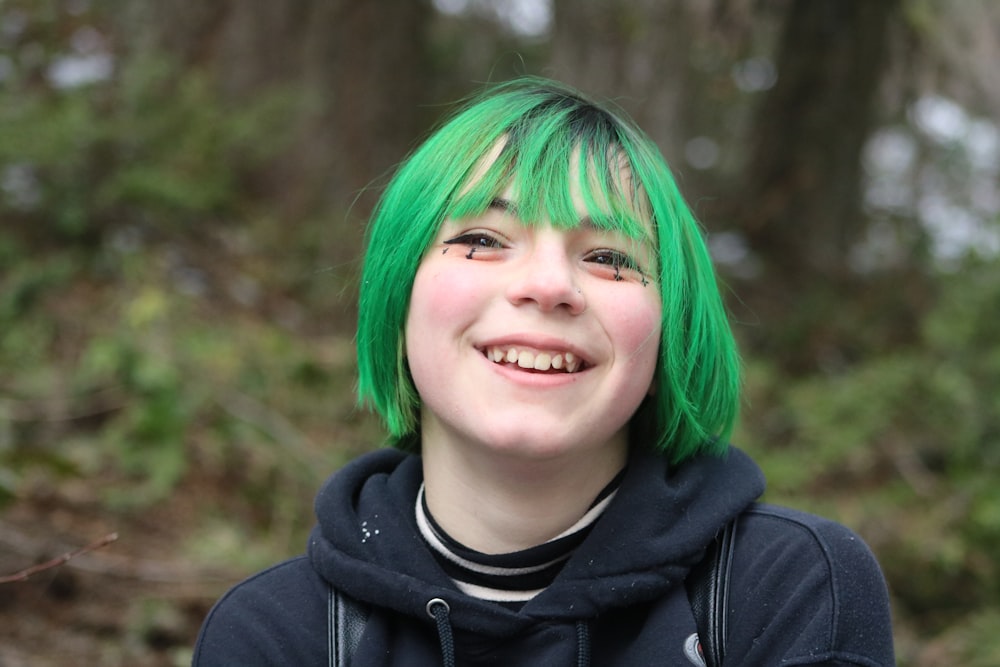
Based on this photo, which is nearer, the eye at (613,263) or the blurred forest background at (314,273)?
the eye at (613,263)

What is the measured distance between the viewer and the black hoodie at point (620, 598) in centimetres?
162

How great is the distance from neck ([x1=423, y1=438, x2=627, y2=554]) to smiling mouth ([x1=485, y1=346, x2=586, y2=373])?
0.52ft

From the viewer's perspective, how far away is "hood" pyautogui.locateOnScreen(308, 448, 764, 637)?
5.48 ft

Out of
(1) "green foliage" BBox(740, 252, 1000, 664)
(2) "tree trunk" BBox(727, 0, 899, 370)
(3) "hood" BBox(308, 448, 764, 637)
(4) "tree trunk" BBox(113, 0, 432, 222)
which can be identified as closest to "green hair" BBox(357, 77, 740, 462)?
(3) "hood" BBox(308, 448, 764, 637)

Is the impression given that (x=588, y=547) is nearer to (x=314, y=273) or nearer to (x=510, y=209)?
(x=510, y=209)

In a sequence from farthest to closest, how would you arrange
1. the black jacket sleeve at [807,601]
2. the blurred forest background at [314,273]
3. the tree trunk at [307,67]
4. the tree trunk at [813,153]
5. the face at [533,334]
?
the tree trunk at [813,153] → the tree trunk at [307,67] → the blurred forest background at [314,273] → the face at [533,334] → the black jacket sleeve at [807,601]

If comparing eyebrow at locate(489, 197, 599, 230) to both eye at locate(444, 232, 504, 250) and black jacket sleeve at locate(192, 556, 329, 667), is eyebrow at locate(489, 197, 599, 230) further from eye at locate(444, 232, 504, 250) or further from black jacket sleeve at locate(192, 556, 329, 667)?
black jacket sleeve at locate(192, 556, 329, 667)

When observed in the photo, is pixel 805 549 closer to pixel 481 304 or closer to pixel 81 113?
pixel 481 304

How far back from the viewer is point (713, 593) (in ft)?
5.61

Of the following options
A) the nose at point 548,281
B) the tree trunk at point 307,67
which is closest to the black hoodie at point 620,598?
the nose at point 548,281

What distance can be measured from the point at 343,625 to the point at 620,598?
1.56 ft

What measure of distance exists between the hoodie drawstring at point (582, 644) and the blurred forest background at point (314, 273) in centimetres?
122

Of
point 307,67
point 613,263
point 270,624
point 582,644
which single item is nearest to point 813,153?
point 307,67

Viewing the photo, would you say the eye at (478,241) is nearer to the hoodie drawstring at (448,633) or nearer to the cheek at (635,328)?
the cheek at (635,328)
